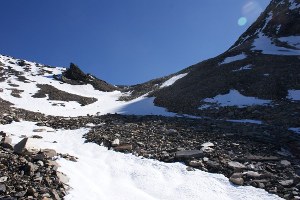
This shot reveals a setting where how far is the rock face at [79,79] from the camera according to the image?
7403cm

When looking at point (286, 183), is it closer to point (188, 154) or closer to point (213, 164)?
point (213, 164)

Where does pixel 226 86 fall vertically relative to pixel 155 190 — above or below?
above

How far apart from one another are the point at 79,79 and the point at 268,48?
135 ft

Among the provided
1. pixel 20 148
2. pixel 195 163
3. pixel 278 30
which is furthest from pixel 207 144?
pixel 278 30

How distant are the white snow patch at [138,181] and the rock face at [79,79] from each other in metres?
56.7

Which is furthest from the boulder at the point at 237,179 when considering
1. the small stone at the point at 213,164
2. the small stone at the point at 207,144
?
the small stone at the point at 207,144

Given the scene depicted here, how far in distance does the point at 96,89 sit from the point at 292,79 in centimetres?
4270

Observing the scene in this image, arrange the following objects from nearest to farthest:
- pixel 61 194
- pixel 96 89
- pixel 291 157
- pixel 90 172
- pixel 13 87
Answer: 1. pixel 61 194
2. pixel 90 172
3. pixel 291 157
4. pixel 13 87
5. pixel 96 89

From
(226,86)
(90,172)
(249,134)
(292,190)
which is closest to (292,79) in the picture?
(226,86)

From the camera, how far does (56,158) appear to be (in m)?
15.3

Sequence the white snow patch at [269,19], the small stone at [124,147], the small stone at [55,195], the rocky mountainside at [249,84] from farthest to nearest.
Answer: the white snow patch at [269,19]
the rocky mountainside at [249,84]
the small stone at [124,147]
the small stone at [55,195]

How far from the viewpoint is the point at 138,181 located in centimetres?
1412

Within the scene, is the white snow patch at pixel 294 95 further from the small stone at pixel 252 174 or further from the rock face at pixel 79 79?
the rock face at pixel 79 79

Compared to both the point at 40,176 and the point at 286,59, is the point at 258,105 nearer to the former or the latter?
the point at 286,59
